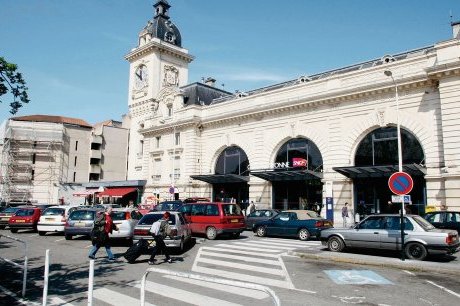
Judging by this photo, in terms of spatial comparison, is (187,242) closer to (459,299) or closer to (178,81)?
(459,299)

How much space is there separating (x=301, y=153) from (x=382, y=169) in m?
8.03

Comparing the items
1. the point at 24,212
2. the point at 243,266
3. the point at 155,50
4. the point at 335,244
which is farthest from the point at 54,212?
the point at 155,50

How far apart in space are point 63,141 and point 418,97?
49.7 meters

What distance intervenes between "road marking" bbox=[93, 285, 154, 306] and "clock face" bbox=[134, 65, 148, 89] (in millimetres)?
49049

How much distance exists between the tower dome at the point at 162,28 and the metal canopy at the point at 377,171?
131 feet

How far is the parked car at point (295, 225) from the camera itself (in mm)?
18484

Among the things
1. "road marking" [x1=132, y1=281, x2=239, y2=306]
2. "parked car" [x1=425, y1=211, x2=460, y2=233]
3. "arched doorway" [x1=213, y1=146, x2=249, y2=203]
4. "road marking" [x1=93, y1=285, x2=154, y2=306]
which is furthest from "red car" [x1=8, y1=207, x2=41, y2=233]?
"parked car" [x1=425, y1=211, x2=460, y2=233]

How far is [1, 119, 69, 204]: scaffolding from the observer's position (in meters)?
53.0

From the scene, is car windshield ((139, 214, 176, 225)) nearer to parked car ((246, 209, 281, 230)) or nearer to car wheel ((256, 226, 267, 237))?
car wheel ((256, 226, 267, 237))

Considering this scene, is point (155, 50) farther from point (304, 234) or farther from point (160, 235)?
point (160, 235)

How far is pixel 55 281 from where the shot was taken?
925 cm

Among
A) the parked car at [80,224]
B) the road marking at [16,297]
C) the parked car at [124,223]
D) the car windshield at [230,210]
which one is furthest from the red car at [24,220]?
the road marking at [16,297]

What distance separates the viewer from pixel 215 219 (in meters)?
18.5

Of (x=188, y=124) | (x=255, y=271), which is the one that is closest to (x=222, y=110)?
(x=188, y=124)
